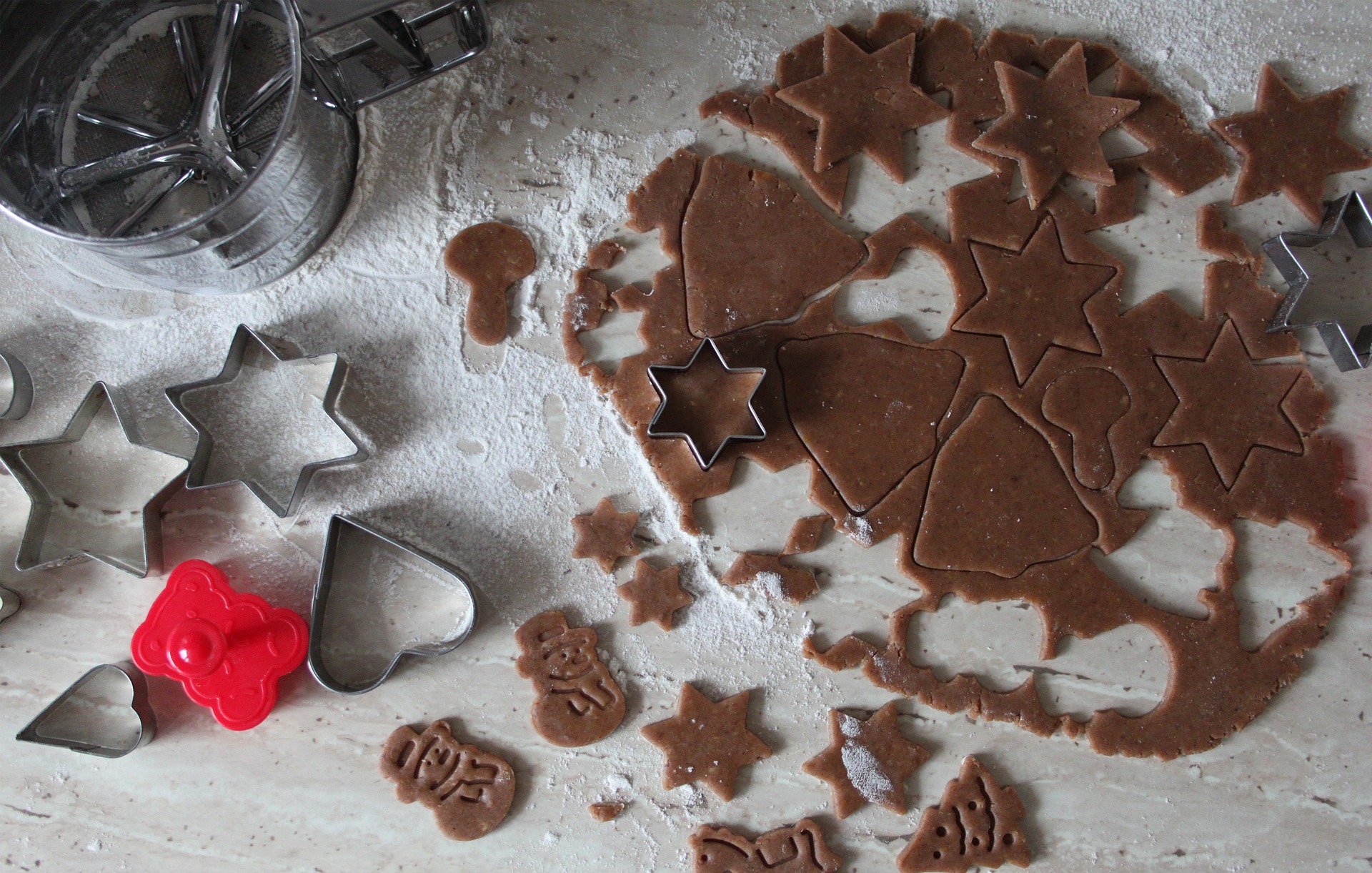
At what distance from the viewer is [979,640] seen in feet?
3.92

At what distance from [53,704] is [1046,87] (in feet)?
5.41

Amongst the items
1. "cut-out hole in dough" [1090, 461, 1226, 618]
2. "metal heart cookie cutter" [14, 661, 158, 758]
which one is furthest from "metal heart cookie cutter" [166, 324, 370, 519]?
"cut-out hole in dough" [1090, 461, 1226, 618]

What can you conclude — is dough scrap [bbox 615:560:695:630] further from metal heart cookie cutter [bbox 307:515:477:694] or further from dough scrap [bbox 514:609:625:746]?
metal heart cookie cutter [bbox 307:515:477:694]

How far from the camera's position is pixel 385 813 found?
46.8 inches

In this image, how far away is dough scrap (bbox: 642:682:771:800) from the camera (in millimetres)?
1173

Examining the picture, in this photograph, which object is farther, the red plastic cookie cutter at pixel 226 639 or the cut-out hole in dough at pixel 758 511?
the cut-out hole in dough at pixel 758 511

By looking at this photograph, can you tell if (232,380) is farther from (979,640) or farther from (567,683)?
(979,640)

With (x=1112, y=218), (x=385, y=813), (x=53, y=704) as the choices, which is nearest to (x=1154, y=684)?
(x=1112, y=218)

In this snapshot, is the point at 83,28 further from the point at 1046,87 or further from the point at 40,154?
the point at 1046,87

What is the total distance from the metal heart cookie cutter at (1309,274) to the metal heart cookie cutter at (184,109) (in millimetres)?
1166

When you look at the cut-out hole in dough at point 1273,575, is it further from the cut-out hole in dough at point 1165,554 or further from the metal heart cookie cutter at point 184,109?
the metal heart cookie cutter at point 184,109

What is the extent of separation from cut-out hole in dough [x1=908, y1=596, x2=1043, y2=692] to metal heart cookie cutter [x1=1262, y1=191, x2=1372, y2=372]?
22.1 inches

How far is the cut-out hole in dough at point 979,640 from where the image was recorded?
1196 millimetres

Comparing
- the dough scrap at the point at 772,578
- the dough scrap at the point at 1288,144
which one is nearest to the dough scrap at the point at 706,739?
the dough scrap at the point at 772,578
